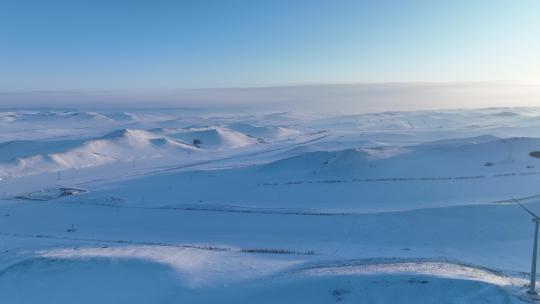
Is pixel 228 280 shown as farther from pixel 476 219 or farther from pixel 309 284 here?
pixel 476 219

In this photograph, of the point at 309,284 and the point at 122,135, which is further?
the point at 122,135

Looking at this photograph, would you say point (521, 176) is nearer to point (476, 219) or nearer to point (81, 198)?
point (476, 219)

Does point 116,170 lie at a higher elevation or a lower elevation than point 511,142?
lower

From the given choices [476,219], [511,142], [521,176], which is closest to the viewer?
[476,219]

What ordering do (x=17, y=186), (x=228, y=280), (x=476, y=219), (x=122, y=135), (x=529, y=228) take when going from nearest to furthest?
(x=228, y=280) < (x=529, y=228) < (x=476, y=219) < (x=17, y=186) < (x=122, y=135)

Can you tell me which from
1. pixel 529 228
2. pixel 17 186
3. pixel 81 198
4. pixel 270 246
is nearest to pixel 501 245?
pixel 529 228

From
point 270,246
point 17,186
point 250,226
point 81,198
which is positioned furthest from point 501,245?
point 17,186
